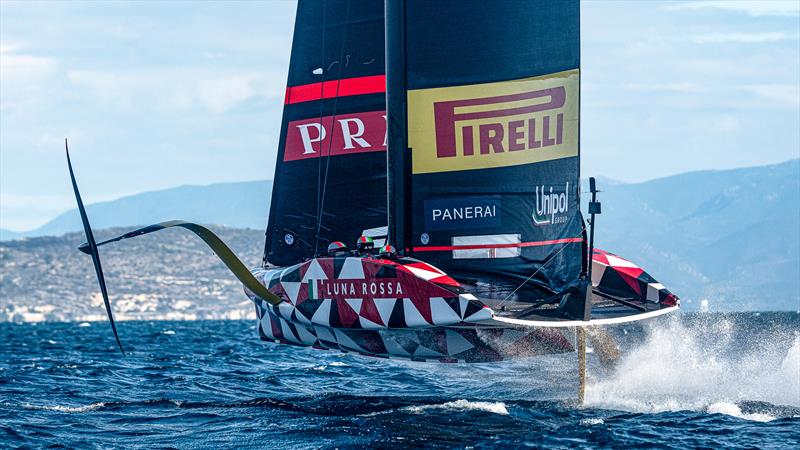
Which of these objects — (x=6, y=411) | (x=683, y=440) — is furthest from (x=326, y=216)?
(x=683, y=440)

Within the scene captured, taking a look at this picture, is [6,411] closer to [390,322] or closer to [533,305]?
[390,322]

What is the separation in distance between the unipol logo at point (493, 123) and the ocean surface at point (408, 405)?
3792mm

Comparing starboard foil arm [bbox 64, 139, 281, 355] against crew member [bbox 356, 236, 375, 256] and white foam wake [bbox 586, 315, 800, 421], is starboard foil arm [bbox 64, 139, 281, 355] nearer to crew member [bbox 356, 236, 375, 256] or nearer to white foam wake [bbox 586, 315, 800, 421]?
crew member [bbox 356, 236, 375, 256]

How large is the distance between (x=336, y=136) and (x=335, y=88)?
88 centimetres

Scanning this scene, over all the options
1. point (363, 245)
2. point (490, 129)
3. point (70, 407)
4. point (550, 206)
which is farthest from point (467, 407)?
point (70, 407)

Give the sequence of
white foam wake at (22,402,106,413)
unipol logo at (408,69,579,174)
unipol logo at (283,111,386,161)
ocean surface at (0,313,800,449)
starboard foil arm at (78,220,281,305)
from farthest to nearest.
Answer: unipol logo at (283,111,386,161)
white foam wake at (22,402,106,413)
starboard foil arm at (78,220,281,305)
unipol logo at (408,69,579,174)
ocean surface at (0,313,800,449)

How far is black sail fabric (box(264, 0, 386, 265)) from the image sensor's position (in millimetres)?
21188

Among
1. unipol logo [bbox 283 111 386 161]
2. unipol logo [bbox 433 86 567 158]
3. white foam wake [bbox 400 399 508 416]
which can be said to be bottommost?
white foam wake [bbox 400 399 508 416]

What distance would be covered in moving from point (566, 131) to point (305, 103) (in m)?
6.19

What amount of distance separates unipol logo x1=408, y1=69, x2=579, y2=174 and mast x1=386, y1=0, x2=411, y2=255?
0.15 m

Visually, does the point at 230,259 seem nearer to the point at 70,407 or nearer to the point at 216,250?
the point at 216,250

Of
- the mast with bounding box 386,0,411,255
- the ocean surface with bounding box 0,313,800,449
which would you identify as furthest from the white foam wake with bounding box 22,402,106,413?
the mast with bounding box 386,0,411,255

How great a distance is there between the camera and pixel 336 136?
21.5 meters

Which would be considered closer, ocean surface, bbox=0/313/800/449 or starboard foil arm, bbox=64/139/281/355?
ocean surface, bbox=0/313/800/449
